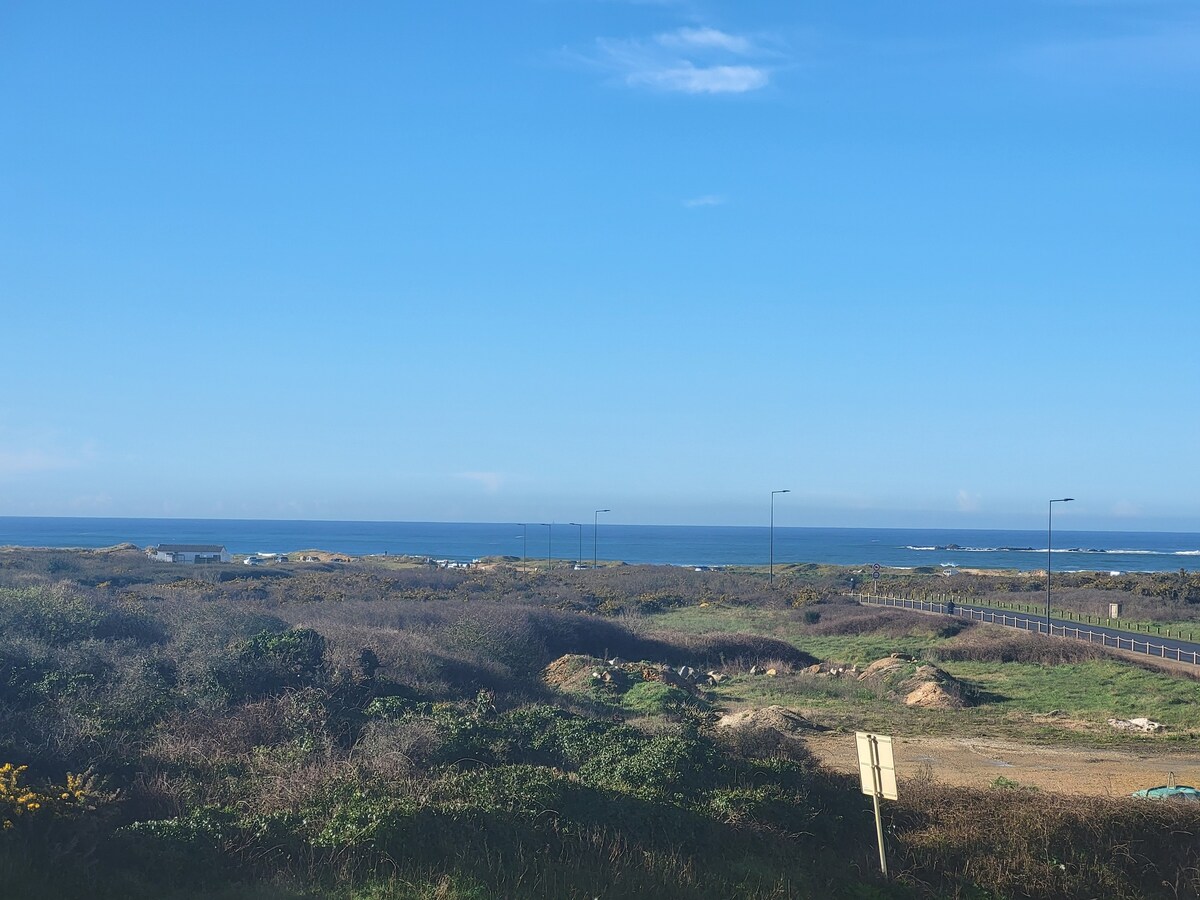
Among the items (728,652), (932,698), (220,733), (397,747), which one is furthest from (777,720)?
(728,652)

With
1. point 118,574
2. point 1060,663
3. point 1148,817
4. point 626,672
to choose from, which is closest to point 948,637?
point 1060,663

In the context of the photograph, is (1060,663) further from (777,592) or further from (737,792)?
(777,592)

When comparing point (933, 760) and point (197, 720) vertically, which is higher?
point (197, 720)

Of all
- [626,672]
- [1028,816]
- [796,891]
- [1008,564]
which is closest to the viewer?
[796,891]

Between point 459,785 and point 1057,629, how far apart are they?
1545 inches

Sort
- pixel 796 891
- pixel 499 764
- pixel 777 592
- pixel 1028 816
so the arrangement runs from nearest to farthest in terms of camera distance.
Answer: pixel 796 891 → pixel 1028 816 → pixel 499 764 → pixel 777 592

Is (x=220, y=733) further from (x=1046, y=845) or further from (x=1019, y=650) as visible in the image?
(x=1019, y=650)

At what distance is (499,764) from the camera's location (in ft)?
49.5

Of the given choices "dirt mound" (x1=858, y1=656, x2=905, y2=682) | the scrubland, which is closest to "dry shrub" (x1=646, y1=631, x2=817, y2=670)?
"dirt mound" (x1=858, y1=656, x2=905, y2=682)

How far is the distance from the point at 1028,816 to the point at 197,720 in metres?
11.7

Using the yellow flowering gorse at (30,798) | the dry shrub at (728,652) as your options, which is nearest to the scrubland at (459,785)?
the yellow flowering gorse at (30,798)

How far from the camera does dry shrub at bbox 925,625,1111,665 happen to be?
1395 inches

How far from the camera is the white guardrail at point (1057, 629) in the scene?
124 ft

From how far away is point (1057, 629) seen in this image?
4547 centimetres
